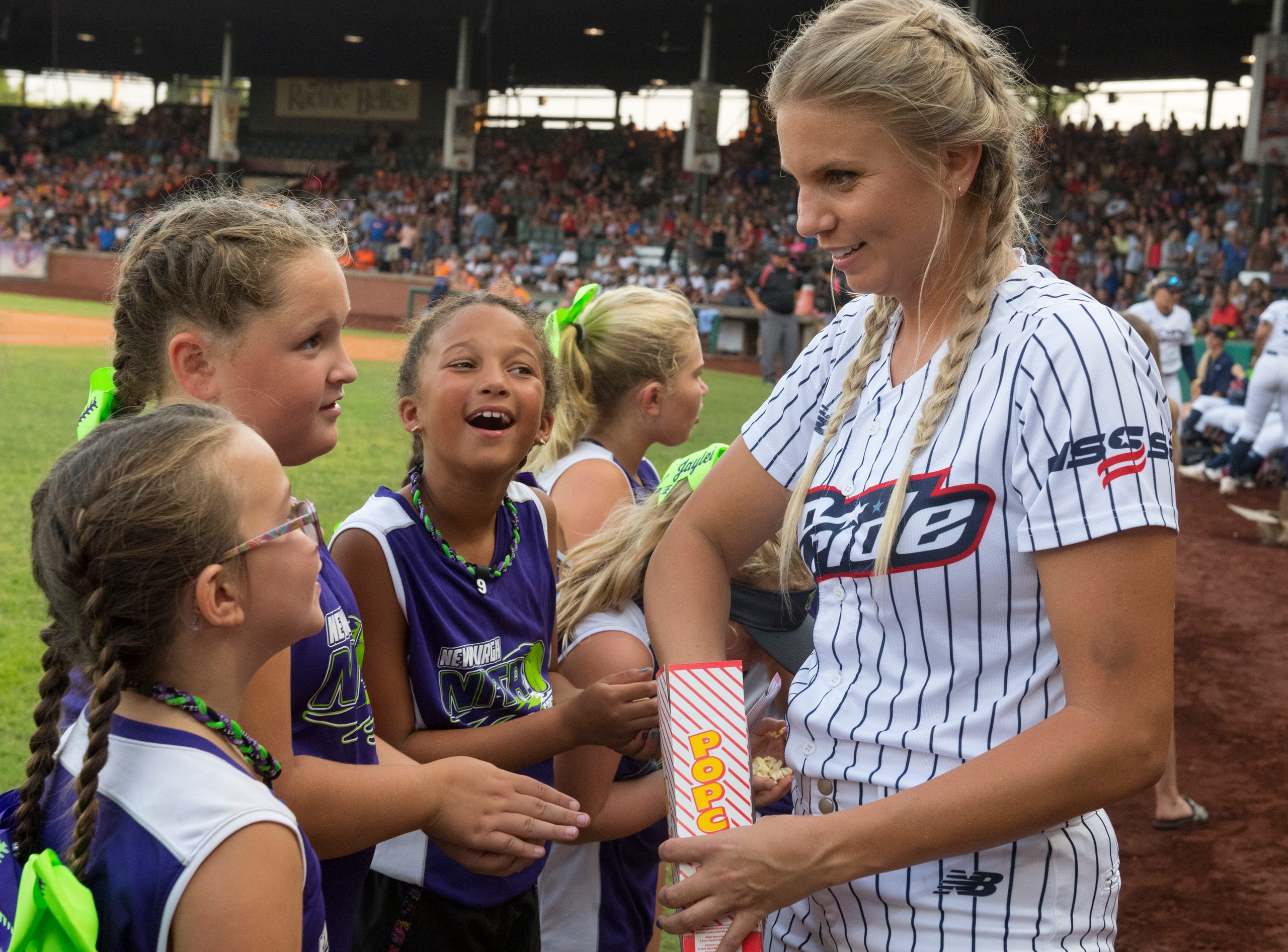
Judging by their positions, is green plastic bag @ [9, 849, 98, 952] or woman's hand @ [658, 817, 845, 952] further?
woman's hand @ [658, 817, 845, 952]

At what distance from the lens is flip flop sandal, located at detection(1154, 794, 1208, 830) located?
4309 mm

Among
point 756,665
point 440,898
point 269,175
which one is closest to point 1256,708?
point 756,665

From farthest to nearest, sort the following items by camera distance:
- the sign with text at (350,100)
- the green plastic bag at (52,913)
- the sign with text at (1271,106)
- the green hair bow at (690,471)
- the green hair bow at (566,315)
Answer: the sign with text at (350,100) < the sign with text at (1271,106) < the green hair bow at (566,315) < the green hair bow at (690,471) < the green plastic bag at (52,913)

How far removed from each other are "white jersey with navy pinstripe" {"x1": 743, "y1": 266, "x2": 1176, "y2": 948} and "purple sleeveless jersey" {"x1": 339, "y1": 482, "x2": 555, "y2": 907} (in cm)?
71

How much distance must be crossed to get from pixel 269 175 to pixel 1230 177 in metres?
27.6

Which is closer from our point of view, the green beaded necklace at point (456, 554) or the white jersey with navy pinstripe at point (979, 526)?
the white jersey with navy pinstripe at point (979, 526)

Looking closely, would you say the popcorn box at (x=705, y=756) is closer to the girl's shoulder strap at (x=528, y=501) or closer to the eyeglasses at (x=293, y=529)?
the eyeglasses at (x=293, y=529)

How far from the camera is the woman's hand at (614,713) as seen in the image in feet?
5.94

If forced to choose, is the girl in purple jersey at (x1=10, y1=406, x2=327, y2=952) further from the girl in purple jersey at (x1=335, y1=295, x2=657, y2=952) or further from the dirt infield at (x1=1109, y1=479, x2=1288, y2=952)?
the dirt infield at (x1=1109, y1=479, x2=1288, y2=952)

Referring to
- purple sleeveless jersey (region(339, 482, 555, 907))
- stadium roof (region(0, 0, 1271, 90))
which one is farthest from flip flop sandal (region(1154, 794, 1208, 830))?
stadium roof (region(0, 0, 1271, 90))

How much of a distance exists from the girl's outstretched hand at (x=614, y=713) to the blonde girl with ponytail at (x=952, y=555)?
230 millimetres

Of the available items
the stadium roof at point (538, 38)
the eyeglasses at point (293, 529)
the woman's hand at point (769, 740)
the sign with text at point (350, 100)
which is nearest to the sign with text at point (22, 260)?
the stadium roof at point (538, 38)

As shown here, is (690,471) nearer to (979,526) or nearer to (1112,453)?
(979,526)

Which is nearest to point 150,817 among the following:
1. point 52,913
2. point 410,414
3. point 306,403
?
point 52,913
